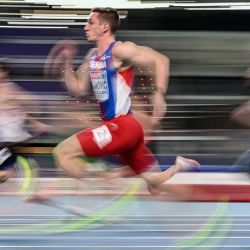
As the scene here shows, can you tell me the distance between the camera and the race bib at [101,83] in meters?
3.98

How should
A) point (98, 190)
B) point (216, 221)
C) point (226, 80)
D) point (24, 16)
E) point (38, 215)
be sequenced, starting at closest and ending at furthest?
point (216, 221) < point (38, 215) < point (98, 190) < point (24, 16) < point (226, 80)

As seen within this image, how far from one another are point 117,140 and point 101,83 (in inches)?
15.2

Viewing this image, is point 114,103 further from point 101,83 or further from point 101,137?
point 101,137

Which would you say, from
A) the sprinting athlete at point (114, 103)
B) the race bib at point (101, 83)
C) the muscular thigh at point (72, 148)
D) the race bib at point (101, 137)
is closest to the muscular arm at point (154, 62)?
the sprinting athlete at point (114, 103)

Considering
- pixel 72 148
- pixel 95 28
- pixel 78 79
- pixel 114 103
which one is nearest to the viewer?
pixel 72 148

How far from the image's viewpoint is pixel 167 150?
24.4ft

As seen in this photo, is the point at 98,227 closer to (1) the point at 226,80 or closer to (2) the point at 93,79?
(2) the point at 93,79

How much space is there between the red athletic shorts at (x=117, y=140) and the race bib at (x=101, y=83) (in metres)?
0.17

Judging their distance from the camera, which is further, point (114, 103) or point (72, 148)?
point (114, 103)

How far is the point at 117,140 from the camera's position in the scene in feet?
12.7

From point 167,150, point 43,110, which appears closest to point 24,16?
point 43,110

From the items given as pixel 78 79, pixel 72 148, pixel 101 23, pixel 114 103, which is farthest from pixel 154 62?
pixel 72 148

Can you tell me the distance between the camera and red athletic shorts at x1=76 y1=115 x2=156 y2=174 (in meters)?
3.87

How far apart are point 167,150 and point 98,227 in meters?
3.03
